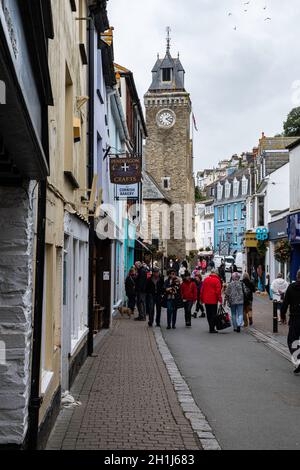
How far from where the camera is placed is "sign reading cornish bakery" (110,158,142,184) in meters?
18.2

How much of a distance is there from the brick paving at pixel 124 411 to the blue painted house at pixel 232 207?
58.0 meters

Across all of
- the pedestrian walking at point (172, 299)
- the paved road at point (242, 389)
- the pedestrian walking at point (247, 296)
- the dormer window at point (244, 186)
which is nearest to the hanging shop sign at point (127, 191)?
the pedestrian walking at point (172, 299)

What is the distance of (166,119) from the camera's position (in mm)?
78188

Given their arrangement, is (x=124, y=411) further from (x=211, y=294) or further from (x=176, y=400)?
(x=211, y=294)

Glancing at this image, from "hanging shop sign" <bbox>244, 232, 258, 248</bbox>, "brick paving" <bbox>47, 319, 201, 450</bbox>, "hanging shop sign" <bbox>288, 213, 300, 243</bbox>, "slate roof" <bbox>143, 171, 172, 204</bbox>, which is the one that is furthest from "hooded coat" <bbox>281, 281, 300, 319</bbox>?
"slate roof" <bbox>143, 171, 172, 204</bbox>

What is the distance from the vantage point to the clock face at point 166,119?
7762cm

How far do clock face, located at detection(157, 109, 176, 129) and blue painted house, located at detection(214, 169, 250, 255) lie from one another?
30.8ft

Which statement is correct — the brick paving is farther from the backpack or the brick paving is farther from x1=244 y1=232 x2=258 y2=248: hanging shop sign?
x1=244 y1=232 x2=258 y2=248: hanging shop sign

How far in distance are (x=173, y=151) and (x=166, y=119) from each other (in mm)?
4204

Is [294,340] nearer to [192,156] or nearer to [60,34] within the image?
[60,34]

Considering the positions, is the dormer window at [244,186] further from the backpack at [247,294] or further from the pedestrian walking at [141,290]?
the backpack at [247,294]
